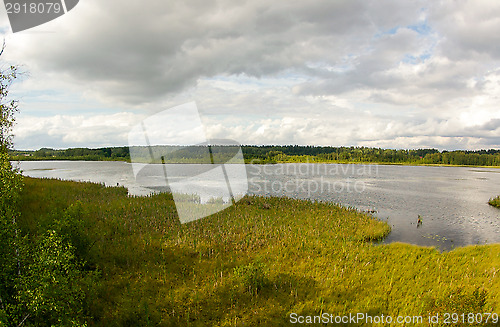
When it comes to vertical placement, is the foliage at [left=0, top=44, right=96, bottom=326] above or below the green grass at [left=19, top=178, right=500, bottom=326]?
above

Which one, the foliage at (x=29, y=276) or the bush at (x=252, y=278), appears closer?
the foliage at (x=29, y=276)

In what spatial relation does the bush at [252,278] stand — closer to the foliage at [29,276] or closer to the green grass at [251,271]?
the green grass at [251,271]

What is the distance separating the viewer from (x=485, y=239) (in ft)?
65.8

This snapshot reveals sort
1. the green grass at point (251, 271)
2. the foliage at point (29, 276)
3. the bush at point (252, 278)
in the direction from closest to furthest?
the foliage at point (29, 276)
the green grass at point (251, 271)
the bush at point (252, 278)

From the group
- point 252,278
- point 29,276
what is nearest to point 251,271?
point 252,278

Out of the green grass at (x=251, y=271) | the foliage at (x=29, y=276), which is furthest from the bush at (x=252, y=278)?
the foliage at (x=29, y=276)

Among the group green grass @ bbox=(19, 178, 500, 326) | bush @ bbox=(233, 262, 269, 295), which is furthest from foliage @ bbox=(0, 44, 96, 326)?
bush @ bbox=(233, 262, 269, 295)

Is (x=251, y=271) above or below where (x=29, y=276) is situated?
below

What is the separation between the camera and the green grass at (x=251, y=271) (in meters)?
8.91

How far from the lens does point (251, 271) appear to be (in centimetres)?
1029

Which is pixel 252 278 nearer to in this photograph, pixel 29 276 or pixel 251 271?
pixel 251 271

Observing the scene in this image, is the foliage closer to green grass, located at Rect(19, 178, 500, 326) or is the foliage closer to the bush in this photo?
green grass, located at Rect(19, 178, 500, 326)

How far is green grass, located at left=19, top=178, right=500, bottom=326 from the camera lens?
8914mm

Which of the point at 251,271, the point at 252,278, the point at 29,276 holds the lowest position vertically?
the point at 252,278
